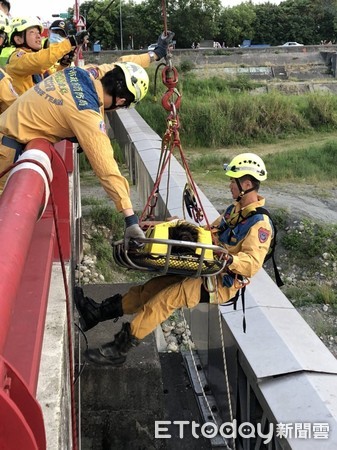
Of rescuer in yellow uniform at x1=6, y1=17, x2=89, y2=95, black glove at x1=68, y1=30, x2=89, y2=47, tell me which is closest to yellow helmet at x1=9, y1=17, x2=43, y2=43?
rescuer in yellow uniform at x1=6, y1=17, x2=89, y2=95

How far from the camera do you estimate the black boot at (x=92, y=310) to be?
4340 mm

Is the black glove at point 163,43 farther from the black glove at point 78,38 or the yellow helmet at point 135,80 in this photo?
the yellow helmet at point 135,80

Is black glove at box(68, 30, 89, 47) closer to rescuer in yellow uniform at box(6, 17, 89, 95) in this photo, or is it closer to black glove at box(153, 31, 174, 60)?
rescuer in yellow uniform at box(6, 17, 89, 95)

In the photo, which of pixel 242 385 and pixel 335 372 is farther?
pixel 242 385

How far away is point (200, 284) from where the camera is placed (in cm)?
410

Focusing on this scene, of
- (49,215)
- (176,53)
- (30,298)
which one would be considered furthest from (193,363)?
(176,53)

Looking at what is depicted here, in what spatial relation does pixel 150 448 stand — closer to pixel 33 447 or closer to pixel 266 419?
pixel 266 419

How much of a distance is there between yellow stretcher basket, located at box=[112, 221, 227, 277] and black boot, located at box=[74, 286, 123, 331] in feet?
3.05

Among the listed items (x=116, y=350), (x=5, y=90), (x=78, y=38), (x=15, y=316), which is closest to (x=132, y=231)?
(x=116, y=350)

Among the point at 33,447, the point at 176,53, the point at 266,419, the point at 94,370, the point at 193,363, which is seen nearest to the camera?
the point at 33,447

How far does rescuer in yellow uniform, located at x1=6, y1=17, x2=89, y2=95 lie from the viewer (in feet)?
16.1

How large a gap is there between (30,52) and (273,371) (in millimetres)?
3766

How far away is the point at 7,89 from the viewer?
4.76 metres

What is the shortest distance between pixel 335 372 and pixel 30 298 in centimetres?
249
